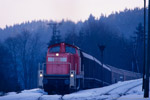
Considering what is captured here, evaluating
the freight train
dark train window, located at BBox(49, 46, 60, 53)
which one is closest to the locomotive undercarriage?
the freight train

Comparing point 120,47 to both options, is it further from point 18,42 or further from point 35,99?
point 35,99

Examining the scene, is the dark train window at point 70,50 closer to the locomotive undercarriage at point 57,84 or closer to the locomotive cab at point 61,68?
the locomotive cab at point 61,68

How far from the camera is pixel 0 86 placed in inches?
1986

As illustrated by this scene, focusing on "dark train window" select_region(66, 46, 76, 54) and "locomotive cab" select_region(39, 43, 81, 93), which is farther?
"dark train window" select_region(66, 46, 76, 54)

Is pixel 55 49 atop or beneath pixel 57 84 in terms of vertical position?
atop

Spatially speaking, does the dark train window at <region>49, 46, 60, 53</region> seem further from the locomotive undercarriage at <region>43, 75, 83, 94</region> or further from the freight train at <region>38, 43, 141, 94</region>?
the locomotive undercarriage at <region>43, 75, 83, 94</region>

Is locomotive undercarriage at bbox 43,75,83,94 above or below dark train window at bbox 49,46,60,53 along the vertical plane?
below

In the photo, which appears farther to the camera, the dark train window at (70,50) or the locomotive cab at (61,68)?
the dark train window at (70,50)

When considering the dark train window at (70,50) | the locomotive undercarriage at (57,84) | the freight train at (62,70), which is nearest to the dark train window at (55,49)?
the freight train at (62,70)

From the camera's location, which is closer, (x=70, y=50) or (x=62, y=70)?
(x=62, y=70)

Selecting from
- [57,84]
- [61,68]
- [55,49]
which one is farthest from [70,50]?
[57,84]

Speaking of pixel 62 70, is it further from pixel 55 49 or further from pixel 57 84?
pixel 55 49

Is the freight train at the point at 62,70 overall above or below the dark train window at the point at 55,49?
below

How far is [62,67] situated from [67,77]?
1.17 m
